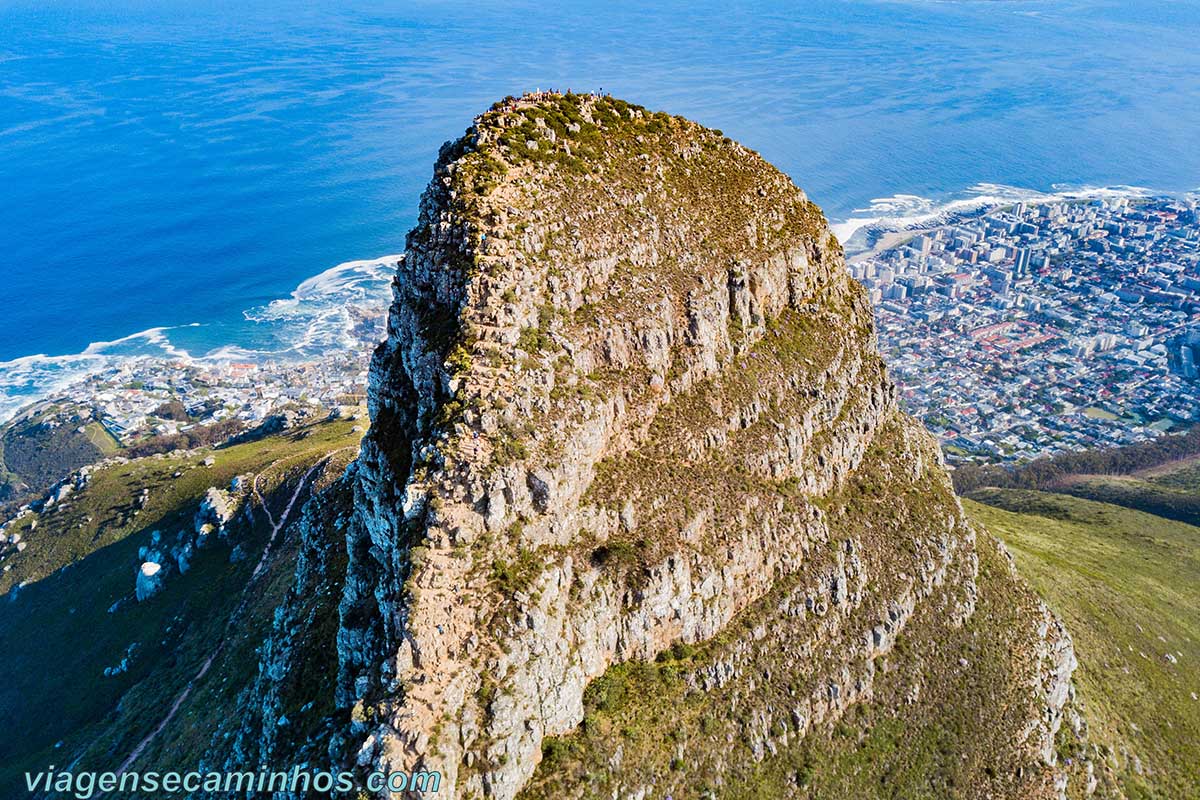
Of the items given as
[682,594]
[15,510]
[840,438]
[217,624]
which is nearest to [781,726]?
[682,594]

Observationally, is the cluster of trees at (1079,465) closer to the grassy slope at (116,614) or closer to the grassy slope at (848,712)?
the grassy slope at (848,712)

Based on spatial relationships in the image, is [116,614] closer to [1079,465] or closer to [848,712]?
[848,712]

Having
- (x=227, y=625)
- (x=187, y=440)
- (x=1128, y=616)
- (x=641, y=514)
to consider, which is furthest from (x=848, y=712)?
(x=187, y=440)

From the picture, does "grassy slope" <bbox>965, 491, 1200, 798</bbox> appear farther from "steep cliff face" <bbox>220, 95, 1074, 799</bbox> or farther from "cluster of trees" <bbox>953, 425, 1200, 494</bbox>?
"cluster of trees" <bbox>953, 425, 1200, 494</bbox>

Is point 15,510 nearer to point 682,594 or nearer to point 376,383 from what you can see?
point 376,383

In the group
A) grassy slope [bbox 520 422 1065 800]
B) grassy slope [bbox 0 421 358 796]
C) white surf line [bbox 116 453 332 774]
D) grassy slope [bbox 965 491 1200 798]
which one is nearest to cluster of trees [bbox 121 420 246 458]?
grassy slope [bbox 0 421 358 796]

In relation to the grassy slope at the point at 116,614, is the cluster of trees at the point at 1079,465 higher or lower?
lower

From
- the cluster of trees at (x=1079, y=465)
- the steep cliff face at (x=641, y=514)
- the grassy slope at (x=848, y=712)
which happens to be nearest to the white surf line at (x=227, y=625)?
the steep cliff face at (x=641, y=514)
